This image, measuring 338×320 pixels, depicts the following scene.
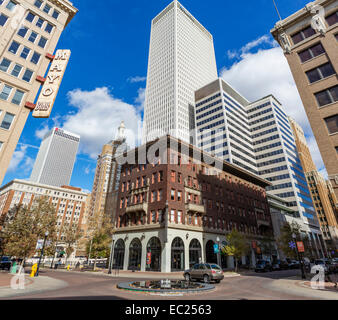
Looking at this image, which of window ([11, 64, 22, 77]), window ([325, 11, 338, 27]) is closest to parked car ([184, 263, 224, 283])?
window ([325, 11, 338, 27])

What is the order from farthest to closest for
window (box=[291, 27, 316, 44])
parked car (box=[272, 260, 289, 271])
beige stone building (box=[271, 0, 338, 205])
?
parked car (box=[272, 260, 289, 271]) → window (box=[291, 27, 316, 44]) → beige stone building (box=[271, 0, 338, 205])

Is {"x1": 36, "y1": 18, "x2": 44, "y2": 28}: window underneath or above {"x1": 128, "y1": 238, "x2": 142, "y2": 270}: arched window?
above

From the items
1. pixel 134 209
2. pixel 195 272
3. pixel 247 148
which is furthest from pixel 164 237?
pixel 247 148

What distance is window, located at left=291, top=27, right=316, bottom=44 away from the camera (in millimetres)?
25961

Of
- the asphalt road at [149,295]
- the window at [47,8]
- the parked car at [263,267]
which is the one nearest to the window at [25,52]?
the window at [47,8]

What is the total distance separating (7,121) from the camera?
85.6 feet

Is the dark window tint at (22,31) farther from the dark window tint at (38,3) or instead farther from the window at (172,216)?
the window at (172,216)

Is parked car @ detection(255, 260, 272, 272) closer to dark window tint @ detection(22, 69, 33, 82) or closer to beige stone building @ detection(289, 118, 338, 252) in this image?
dark window tint @ detection(22, 69, 33, 82)

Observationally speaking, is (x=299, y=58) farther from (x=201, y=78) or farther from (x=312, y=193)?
(x=201, y=78)

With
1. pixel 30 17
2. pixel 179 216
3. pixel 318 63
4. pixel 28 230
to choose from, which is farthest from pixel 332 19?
pixel 28 230

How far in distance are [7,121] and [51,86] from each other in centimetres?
723

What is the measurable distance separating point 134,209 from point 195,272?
21155 millimetres

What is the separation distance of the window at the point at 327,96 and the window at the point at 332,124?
1933 millimetres

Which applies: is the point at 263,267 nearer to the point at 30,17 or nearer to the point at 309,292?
the point at 309,292
